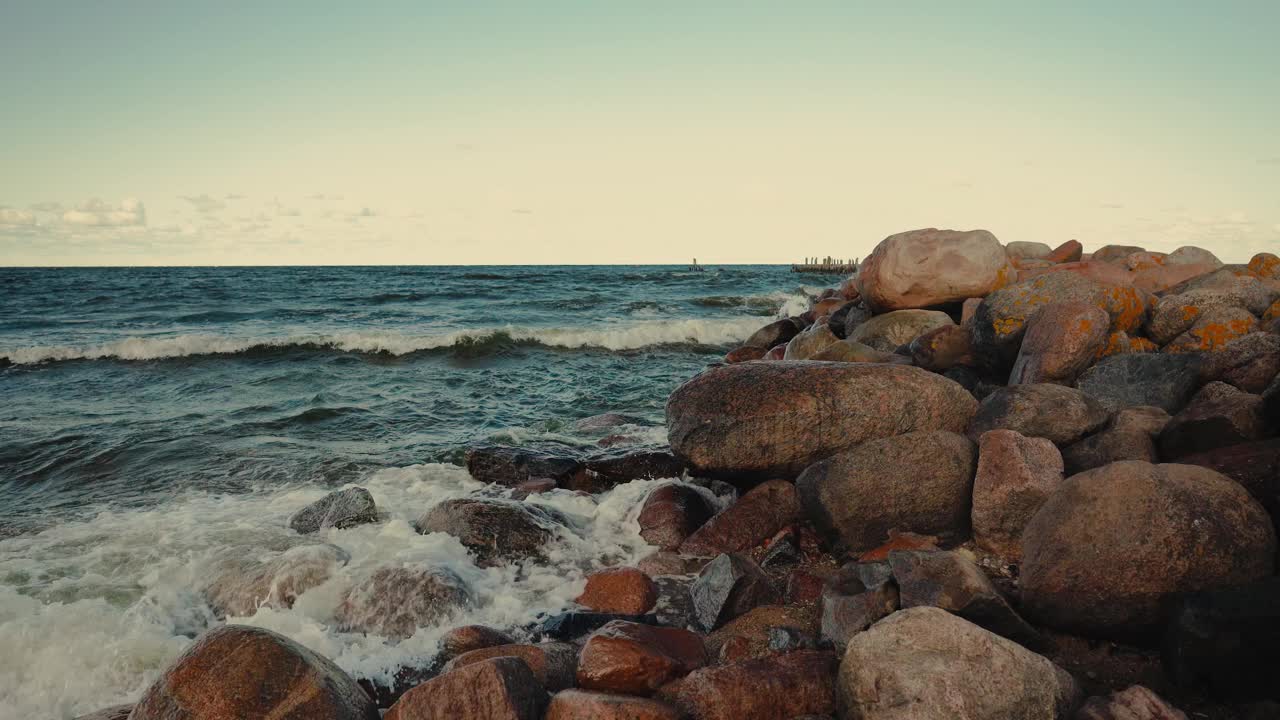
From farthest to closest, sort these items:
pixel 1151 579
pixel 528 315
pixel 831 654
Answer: pixel 528 315 → pixel 831 654 → pixel 1151 579

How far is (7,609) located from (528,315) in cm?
2155

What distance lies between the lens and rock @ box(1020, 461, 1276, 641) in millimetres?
3504

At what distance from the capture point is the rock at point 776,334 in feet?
48.8

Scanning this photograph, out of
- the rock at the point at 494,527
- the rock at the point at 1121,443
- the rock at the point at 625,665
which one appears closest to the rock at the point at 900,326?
the rock at the point at 1121,443

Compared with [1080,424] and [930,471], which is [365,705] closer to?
[930,471]


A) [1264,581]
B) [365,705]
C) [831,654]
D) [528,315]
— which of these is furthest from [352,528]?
[528,315]

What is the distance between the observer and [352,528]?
6.59 metres

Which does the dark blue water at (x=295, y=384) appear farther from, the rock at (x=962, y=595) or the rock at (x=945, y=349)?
the rock at (x=962, y=595)

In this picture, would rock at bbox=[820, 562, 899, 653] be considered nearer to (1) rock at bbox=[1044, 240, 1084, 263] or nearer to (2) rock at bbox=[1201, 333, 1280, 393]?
(2) rock at bbox=[1201, 333, 1280, 393]

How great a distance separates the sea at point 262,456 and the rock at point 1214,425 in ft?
12.5

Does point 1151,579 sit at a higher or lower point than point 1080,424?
lower

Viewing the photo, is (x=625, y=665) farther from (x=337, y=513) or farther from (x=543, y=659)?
(x=337, y=513)

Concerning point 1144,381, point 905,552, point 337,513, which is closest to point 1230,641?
point 905,552

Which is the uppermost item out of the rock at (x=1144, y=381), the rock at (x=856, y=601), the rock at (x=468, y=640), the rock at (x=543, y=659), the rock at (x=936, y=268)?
the rock at (x=936, y=268)
